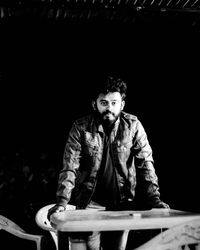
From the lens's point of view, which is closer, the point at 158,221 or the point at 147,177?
the point at 158,221

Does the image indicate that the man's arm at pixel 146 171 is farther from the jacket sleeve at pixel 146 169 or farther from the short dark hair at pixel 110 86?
the short dark hair at pixel 110 86

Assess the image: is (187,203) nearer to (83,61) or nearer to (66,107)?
(66,107)

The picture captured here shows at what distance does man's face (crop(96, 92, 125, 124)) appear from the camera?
372 cm

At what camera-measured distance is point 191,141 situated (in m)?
4.70

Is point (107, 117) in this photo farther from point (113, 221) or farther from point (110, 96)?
point (113, 221)

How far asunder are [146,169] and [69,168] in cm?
86

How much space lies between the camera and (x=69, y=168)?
3531 millimetres

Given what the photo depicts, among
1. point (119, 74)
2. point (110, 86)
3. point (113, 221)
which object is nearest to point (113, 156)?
point (110, 86)

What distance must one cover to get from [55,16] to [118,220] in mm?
2504

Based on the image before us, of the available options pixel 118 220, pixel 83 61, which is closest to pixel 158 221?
pixel 118 220

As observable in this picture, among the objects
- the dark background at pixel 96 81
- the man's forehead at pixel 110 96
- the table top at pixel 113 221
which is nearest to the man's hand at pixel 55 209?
the table top at pixel 113 221

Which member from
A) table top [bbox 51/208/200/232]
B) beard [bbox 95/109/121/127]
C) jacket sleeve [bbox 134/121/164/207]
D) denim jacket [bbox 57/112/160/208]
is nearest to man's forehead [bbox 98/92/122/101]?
beard [bbox 95/109/121/127]

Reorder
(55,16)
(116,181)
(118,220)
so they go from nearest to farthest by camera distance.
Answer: (118,220) → (116,181) → (55,16)

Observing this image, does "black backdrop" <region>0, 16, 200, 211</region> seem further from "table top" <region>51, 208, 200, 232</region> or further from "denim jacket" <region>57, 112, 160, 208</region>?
"table top" <region>51, 208, 200, 232</region>
